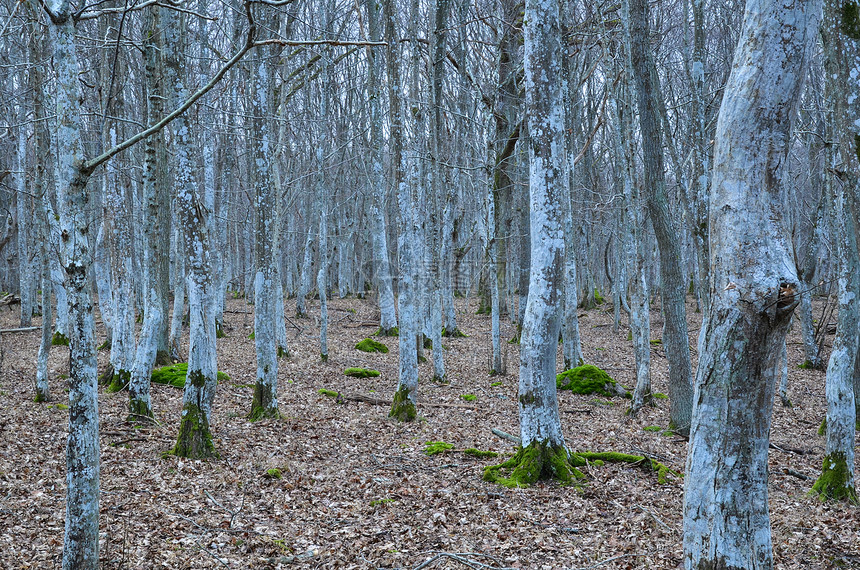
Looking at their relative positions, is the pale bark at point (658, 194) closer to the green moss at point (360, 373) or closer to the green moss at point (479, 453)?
the green moss at point (479, 453)

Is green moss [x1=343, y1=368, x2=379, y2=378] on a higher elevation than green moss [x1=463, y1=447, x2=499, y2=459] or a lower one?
higher

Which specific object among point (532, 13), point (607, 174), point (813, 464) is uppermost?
point (607, 174)

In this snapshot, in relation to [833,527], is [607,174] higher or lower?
higher

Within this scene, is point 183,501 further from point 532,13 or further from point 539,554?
point 532,13

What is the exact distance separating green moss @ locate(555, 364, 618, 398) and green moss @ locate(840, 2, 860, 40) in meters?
8.75

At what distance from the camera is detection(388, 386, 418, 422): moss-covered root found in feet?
29.7

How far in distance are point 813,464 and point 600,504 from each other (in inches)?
Result: 152

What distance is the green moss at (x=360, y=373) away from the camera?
1275 cm

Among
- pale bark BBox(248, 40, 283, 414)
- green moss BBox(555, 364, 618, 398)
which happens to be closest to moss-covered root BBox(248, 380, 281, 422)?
pale bark BBox(248, 40, 283, 414)

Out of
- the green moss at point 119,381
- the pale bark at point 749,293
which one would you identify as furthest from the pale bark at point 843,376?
the green moss at point 119,381

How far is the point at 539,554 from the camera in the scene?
446cm

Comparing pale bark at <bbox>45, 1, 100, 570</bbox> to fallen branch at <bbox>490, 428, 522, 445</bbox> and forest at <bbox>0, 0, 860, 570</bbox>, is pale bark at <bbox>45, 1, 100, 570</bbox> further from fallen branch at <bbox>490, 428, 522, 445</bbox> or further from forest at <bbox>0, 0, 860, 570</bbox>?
fallen branch at <bbox>490, 428, 522, 445</bbox>

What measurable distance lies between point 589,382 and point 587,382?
0.04 metres

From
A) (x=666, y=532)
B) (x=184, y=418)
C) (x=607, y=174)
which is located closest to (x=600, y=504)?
(x=666, y=532)
